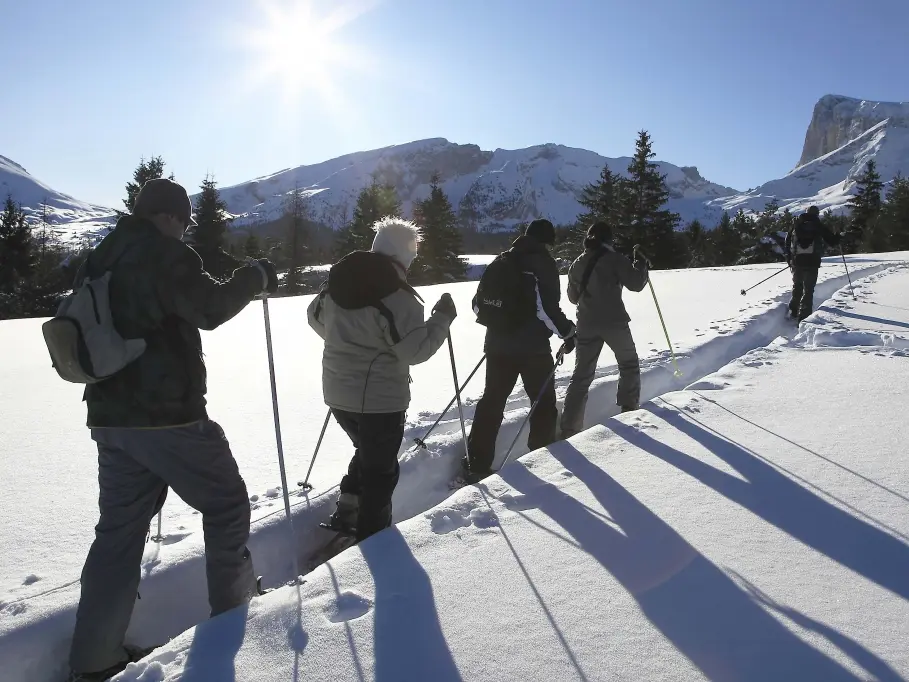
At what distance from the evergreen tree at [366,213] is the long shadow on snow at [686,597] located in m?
28.1

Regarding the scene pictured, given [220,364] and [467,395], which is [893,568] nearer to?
[467,395]

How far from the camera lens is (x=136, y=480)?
7.36 ft

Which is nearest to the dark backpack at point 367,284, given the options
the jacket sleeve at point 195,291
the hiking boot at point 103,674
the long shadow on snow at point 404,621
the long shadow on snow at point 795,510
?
the jacket sleeve at point 195,291

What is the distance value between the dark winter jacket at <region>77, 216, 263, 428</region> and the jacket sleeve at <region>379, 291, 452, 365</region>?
800 millimetres

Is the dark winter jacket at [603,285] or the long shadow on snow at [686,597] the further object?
the dark winter jacket at [603,285]

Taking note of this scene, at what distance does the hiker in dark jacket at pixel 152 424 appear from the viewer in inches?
81.4

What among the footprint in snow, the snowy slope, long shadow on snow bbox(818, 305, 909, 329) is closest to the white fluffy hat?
the snowy slope

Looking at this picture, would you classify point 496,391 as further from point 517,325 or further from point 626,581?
point 626,581

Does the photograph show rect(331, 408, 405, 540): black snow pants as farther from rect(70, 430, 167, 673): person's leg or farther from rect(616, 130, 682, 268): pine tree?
rect(616, 130, 682, 268): pine tree

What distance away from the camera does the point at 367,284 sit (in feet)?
9.26

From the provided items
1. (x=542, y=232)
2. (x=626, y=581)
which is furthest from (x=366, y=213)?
(x=626, y=581)

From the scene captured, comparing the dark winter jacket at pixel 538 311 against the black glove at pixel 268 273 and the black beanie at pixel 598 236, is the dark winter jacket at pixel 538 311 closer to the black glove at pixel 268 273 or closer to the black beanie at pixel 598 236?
the black beanie at pixel 598 236

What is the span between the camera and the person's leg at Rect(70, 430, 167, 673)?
217 cm

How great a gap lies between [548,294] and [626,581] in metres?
2.13
